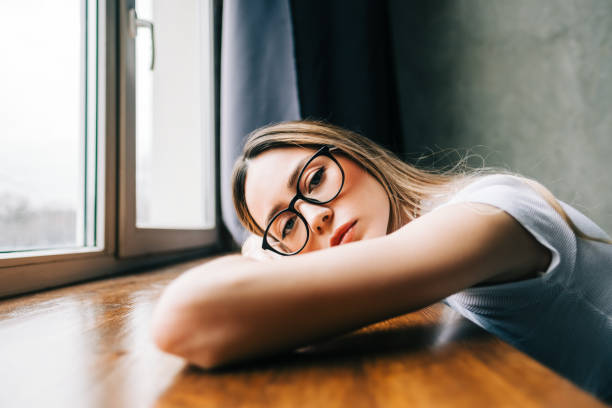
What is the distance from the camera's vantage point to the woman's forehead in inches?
30.5

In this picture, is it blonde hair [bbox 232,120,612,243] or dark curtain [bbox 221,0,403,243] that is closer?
blonde hair [bbox 232,120,612,243]

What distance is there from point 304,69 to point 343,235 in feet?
3.38

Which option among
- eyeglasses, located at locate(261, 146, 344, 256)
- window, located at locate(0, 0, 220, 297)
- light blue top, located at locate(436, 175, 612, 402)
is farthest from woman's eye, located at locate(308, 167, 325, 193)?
window, located at locate(0, 0, 220, 297)

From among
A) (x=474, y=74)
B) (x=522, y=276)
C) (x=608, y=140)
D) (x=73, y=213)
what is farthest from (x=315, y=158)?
(x=474, y=74)

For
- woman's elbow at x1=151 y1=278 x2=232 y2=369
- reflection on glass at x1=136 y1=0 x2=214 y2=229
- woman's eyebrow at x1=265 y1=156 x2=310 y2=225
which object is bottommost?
woman's elbow at x1=151 y1=278 x2=232 y2=369

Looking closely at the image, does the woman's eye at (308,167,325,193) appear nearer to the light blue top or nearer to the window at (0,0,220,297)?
the light blue top

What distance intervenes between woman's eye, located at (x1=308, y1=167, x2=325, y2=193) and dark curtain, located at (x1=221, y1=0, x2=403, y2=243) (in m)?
0.74

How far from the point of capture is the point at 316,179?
77cm

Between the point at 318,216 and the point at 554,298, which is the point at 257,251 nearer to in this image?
the point at 318,216

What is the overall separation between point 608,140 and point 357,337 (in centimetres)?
120

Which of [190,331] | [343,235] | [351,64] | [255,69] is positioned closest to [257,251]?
[343,235]

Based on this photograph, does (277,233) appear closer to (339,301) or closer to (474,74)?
(339,301)

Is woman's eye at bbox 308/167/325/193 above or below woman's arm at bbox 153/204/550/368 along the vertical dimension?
above

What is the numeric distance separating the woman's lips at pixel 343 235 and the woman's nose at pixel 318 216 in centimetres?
3
